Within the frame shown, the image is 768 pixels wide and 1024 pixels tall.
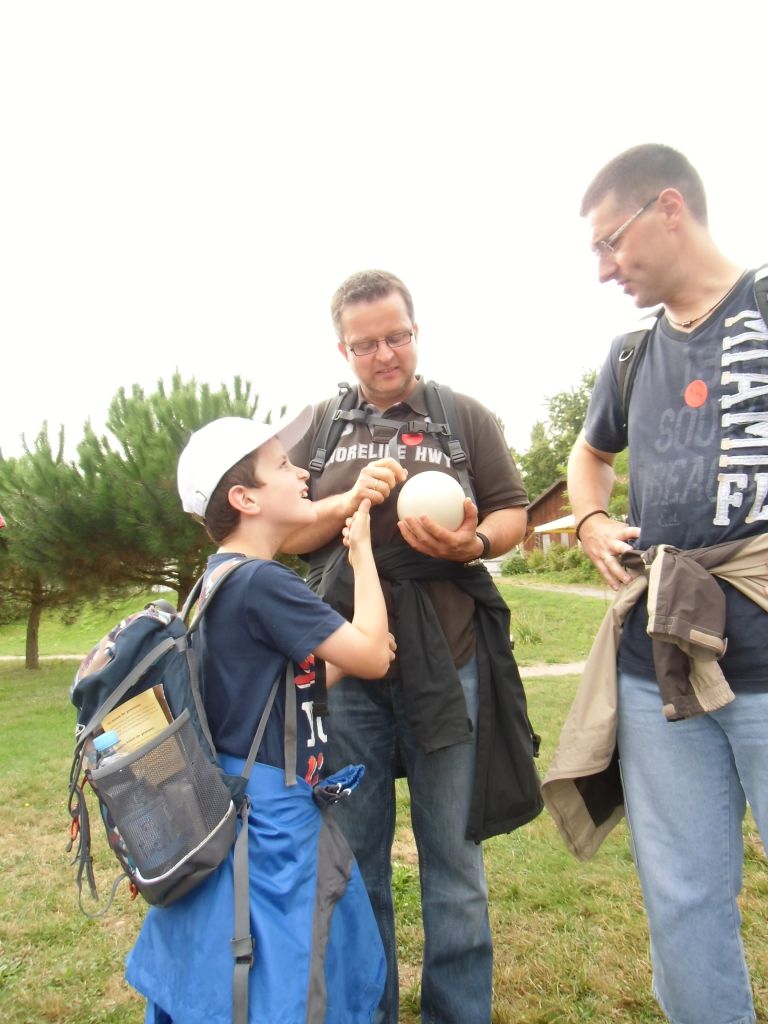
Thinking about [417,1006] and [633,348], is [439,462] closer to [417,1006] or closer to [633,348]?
[633,348]

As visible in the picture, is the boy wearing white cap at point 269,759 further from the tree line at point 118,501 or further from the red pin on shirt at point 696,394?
the tree line at point 118,501

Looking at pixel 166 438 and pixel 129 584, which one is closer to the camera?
pixel 166 438

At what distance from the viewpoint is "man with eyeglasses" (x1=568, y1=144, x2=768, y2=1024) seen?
1761mm

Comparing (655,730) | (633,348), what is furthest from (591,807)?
(633,348)

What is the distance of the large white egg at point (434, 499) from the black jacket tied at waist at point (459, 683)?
0.17 meters

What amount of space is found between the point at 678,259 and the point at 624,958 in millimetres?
2387

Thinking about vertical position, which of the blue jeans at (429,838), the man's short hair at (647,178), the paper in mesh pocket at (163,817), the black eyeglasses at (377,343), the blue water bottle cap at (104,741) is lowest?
the blue jeans at (429,838)

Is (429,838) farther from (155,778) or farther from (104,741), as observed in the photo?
(104,741)

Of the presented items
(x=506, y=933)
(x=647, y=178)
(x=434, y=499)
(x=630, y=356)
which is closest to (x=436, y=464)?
(x=434, y=499)

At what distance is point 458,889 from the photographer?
220cm

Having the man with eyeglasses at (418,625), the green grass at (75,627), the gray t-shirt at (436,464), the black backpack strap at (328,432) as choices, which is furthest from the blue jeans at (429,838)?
the green grass at (75,627)

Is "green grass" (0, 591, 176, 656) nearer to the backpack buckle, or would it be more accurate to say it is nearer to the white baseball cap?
the white baseball cap

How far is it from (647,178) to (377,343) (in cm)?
84

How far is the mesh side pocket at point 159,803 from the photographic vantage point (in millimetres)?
1593
